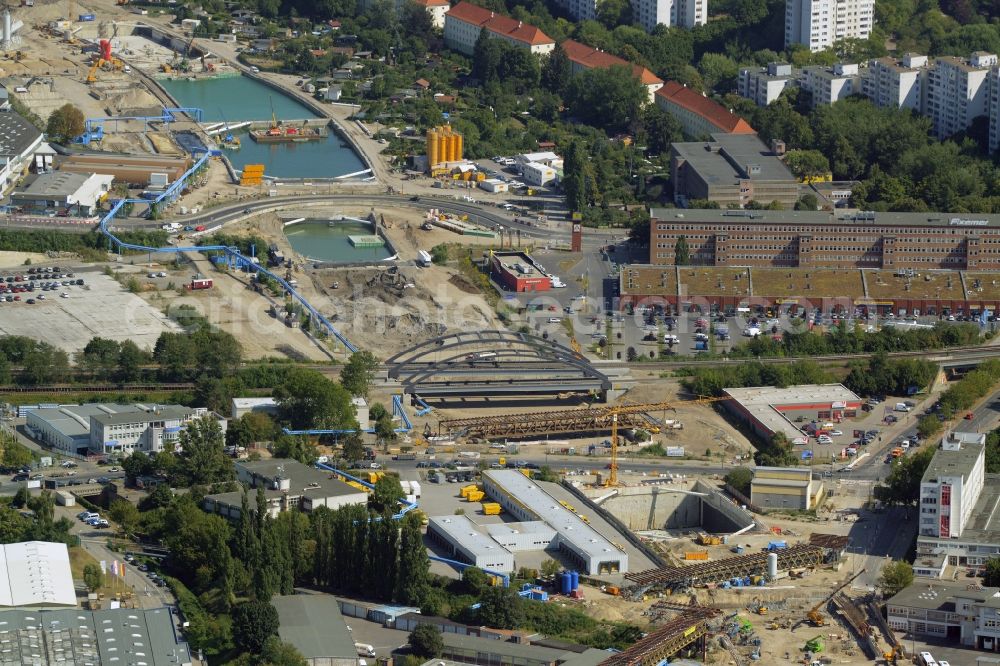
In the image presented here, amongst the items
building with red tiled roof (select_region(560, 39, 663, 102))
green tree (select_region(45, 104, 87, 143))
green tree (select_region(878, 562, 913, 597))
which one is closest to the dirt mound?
building with red tiled roof (select_region(560, 39, 663, 102))

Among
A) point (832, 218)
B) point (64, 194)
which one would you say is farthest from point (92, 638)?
point (832, 218)

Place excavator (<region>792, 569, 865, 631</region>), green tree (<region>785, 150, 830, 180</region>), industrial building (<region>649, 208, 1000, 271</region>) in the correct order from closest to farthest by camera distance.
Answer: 1. excavator (<region>792, 569, 865, 631</region>)
2. industrial building (<region>649, 208, 1000, 271</region>)
3. green tree (<region>785, 150, 830, 180</region>)

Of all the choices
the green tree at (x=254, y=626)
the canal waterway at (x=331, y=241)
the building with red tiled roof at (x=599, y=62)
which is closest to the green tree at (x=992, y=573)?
the green tree at (x=254, y=626)

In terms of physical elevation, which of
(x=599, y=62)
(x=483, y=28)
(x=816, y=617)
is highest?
(x=483, y=28)

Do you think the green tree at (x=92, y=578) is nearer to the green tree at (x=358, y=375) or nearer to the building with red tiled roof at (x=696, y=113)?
the green tree at (x=358, y=375)

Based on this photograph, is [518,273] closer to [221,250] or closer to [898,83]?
[221,250]

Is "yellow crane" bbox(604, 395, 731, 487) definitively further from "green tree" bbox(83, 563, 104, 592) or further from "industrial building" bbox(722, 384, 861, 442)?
"green tree" bbox(83, 563, 104, 592)

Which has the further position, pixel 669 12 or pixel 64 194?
pixel 669 12

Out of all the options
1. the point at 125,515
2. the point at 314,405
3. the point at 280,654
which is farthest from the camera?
the point at 314,405
